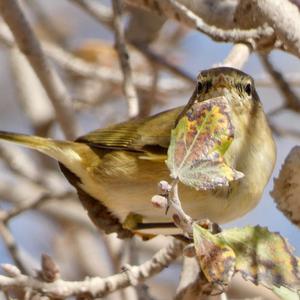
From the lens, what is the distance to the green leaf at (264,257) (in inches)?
62.7

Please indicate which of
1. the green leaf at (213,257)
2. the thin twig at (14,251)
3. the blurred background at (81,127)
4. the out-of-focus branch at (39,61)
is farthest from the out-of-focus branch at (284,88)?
the green leaf at (213,257)

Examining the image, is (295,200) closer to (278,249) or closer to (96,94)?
(278,249)

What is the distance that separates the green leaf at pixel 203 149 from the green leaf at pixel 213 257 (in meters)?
0.12

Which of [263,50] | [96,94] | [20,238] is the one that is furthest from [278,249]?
[20,238]

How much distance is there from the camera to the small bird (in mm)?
2227

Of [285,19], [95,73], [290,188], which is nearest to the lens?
[290,188]

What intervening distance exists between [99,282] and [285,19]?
2.66 feet

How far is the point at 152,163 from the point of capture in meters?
2.43

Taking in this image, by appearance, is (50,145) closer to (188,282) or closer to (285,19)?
(188,282)

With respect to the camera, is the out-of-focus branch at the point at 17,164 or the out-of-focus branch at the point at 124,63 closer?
the out-of-focus branch at the point at 124,63

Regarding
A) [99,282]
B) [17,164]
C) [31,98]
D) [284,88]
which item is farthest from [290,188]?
[31,98]

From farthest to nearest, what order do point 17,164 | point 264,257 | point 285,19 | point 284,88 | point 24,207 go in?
point 17,164 → point 284,88 → point 24,207 → point 285,19 → point 264,257

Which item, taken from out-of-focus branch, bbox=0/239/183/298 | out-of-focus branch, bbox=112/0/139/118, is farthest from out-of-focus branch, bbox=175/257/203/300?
out-of-focus branch, bbox=112/0/139/118

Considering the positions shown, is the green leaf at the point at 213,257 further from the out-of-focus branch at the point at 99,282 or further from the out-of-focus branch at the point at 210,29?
the out-of-focus branch at the point at 210,29
